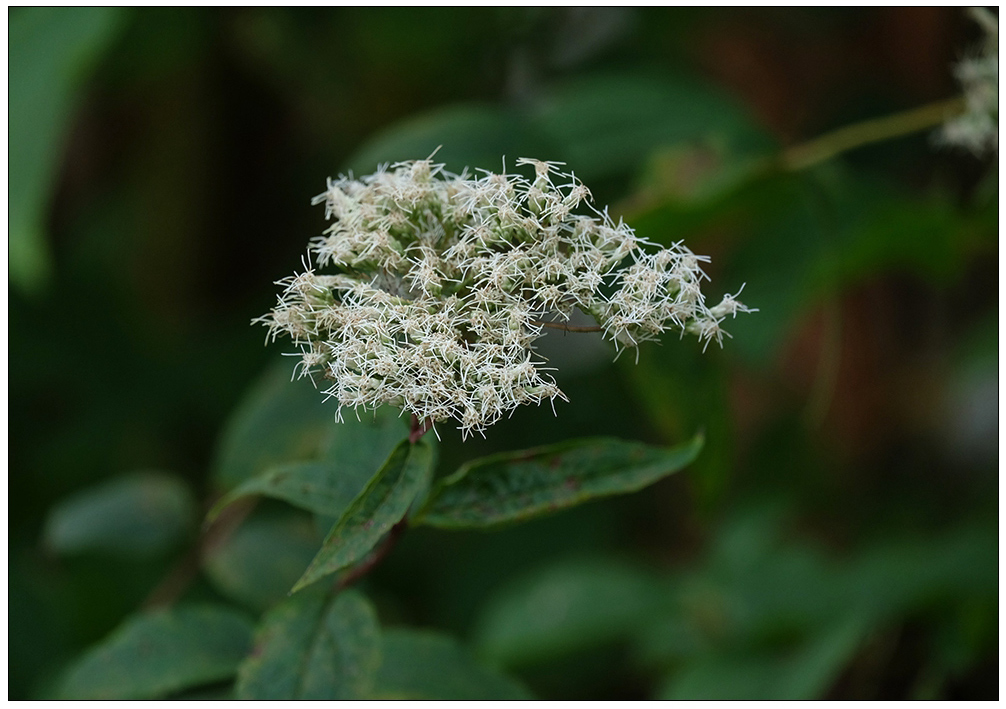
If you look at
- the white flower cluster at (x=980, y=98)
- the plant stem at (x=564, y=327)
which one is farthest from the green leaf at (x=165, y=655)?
the white flower cluster at (x=980, y=98)

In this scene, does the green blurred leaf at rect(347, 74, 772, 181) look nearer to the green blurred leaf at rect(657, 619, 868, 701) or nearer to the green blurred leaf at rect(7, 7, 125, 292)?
the green blurred leaf at rect(7, 7, 125, 292)

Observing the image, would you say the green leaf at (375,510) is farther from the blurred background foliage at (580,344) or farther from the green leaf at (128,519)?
the green leaf at (128,519)

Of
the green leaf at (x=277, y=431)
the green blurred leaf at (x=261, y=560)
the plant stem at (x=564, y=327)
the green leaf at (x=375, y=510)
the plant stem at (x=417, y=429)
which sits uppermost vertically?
the plant stem at (x=564, y=327)

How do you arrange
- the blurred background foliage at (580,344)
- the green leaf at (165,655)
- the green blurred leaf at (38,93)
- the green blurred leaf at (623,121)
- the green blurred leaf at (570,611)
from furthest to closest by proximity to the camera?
the green blurred leaf at (570,611) → the green blurred leaf at (623,121) → the blurred background foliage at (580,344) → the green blurred leaf at (38,93) → the green leaf at (165,655)

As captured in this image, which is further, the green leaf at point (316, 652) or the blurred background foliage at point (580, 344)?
the blurred background foliage at point (580, 344)

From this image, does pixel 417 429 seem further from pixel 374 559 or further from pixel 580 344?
pixel 580 344

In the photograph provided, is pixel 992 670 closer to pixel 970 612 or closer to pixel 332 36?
pixel 970 612
